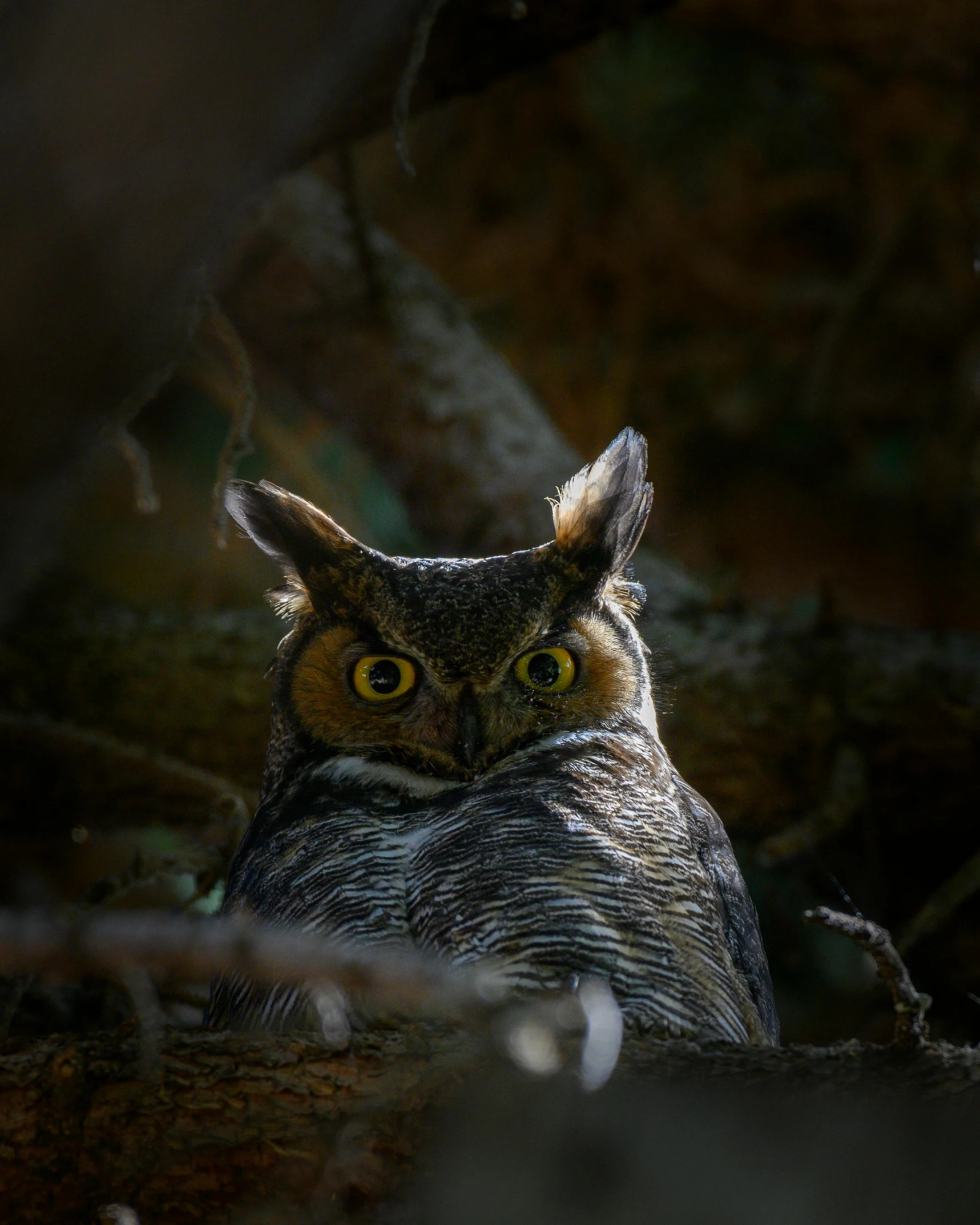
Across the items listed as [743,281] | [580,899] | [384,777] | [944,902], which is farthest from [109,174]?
[743,281]

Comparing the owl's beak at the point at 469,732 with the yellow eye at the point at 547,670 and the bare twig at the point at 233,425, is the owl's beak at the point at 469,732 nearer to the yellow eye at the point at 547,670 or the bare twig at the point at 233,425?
the yellow eye at the point at 547,670

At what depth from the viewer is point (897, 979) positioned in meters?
1.36

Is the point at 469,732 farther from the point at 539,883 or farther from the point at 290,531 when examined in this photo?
the point at 290,531

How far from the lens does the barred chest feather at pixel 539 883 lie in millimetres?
1749

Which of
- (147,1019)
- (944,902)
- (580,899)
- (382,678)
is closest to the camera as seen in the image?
(147,1019)

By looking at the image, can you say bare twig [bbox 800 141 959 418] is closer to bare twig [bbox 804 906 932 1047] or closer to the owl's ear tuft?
the owl's ear tuft

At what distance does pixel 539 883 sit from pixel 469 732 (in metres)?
0.45

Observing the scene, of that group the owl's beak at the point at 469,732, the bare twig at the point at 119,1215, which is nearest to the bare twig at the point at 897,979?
the bare twig at the point at 119,1215

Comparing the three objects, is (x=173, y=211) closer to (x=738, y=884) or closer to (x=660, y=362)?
(x=738, y=884)

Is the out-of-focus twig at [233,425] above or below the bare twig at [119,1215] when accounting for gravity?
above

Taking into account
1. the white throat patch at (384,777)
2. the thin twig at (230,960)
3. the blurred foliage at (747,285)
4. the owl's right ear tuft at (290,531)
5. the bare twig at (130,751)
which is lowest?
the bare twig at (130,751)

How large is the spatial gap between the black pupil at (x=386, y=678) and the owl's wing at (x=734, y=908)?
19.5 inches

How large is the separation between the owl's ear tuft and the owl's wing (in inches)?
18.3

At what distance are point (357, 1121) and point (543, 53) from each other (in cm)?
228
